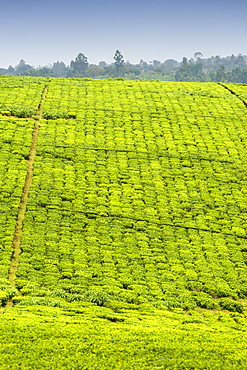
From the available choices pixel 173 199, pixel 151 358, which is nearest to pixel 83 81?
pixel 173 199

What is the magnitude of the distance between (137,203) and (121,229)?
507 cm

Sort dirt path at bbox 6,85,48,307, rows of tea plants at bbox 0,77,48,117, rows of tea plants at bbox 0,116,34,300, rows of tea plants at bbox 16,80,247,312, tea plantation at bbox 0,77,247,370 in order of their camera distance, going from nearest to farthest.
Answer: tea plantation at bbox 0,77,247,370 → rows of tea plants at bbox 16,80,247,312 → dirt path at bbox 6,85,48,307 → rows of tea plants at bbox 0,116,34,300 → rows of tea plants at bbox 0,77,48,117

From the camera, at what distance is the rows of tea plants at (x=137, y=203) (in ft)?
128

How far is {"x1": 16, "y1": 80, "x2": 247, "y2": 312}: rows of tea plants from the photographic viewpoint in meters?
38.9

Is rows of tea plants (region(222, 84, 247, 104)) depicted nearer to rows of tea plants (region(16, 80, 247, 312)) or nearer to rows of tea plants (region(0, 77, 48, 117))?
rows of tea plants (region(16, 80, 247, 312))

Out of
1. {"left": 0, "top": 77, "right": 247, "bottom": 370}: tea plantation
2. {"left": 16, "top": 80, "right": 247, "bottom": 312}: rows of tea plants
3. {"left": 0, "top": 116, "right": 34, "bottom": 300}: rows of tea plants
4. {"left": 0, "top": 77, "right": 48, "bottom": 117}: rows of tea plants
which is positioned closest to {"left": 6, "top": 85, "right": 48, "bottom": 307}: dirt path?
{"left": 0, "top": 77, "right": 247, "bottom": 370}: tea plantation

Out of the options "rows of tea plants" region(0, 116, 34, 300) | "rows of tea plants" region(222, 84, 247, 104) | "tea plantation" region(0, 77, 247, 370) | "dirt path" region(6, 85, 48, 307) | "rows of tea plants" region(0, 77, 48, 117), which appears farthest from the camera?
"rows of tea plants" region(222, 84, 247, 104)

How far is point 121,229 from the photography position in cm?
4619

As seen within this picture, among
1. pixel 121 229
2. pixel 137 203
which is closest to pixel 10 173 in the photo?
pixel 137 203

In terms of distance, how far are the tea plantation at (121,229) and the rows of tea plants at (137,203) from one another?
150mm

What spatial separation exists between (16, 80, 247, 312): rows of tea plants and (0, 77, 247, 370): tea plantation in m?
0.15

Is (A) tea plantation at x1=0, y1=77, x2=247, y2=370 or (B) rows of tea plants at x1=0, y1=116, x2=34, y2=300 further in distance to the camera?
(B) rows of tea plants at x1=0, y1=116, x2=34, y2=300

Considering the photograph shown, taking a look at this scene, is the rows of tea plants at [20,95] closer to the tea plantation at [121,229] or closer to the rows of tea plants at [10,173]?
the tea plantation at [121,229]

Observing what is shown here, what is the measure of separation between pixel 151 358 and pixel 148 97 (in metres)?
55.0
